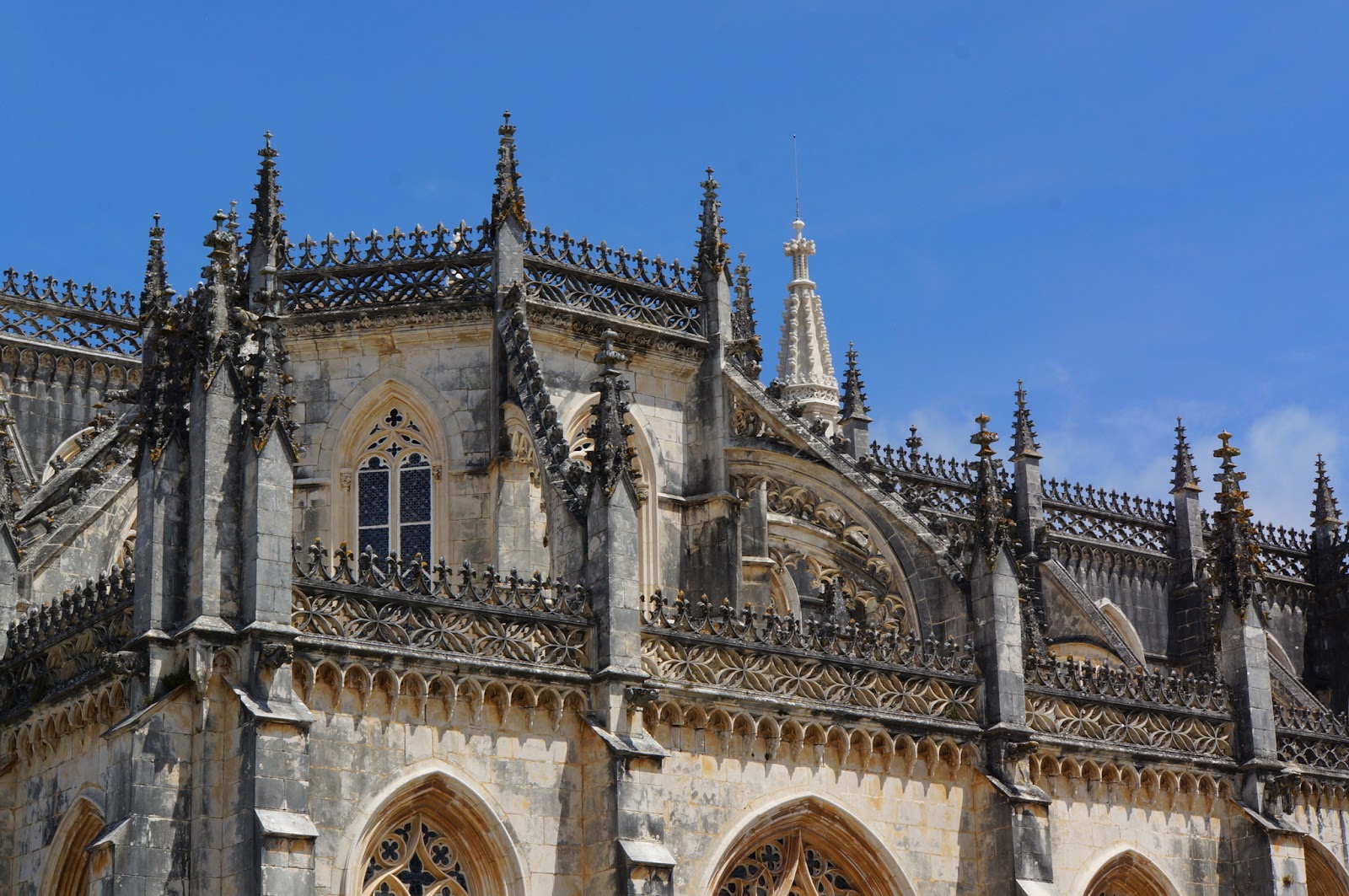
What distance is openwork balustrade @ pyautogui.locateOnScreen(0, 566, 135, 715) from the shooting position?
97.0 feet

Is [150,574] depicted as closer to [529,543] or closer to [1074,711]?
[529,543]

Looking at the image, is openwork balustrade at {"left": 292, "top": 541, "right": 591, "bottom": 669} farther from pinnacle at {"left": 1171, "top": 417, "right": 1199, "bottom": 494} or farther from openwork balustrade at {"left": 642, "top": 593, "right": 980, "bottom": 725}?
pinnacle at {"left": 1171, "top": 417, "right": 1199, "bottom": 494}

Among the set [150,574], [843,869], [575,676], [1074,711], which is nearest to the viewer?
[150,574]

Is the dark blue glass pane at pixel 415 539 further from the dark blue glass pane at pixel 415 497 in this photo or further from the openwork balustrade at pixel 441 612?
the openwork balustrade at pixel 441 612

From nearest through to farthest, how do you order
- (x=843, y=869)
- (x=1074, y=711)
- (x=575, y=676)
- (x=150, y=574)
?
1. (x=150, y=574)
2. (x=575, y=676)
3. (x=843, y=869)
4. (x=1074, y=711)

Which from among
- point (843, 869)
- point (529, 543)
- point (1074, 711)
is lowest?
point (843, 869)

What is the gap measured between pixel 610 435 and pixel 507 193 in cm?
651

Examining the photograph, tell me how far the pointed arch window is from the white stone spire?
24.3 metres

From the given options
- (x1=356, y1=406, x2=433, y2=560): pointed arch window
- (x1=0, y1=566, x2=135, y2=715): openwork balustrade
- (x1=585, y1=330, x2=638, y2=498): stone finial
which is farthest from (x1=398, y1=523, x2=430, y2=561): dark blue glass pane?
(x1=0, y1=566, x2=135, y2=715): openwork balustrade

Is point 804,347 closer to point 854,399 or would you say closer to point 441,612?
point 854,399

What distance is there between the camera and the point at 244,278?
1422 inches

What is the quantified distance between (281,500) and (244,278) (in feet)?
27.5

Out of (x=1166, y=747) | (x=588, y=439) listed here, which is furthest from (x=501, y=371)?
(x=1166, y=747)

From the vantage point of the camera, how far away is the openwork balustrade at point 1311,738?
3759cm
